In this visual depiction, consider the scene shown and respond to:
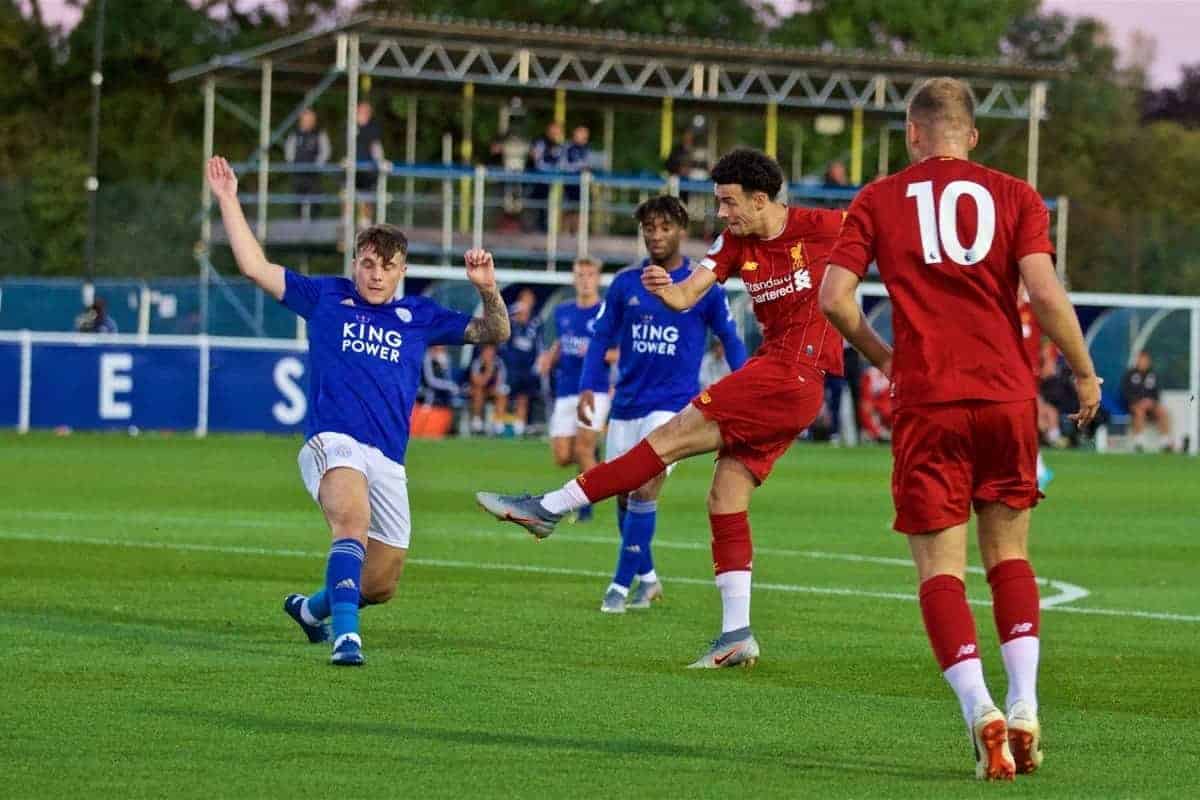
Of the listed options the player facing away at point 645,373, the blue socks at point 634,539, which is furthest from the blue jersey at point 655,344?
the blue socks at point 634,539

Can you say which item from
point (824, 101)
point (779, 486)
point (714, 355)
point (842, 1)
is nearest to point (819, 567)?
point (779, 486)

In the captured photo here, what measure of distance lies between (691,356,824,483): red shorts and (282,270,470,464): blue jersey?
1.23m

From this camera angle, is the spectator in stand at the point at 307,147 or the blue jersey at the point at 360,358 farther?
the spectator in stand at the point at 307,147

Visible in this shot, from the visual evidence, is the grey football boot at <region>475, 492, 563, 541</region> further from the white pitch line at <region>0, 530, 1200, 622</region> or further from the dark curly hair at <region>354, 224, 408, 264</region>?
the white pitch line at <region>0, 530, 1200, 622</region>

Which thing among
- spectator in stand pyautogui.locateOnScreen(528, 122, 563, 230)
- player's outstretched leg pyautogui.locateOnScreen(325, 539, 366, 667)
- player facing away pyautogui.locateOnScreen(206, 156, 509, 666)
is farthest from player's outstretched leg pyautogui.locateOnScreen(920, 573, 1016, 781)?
spectator in stand pyautogui.locateOnScreen(528, 122, 563, 230)

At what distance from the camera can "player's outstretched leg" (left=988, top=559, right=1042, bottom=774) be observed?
24.6ft

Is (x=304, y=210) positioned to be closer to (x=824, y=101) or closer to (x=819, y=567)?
(x=824, y=101)

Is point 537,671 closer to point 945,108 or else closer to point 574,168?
point 945,108

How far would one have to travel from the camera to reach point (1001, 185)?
300 inches

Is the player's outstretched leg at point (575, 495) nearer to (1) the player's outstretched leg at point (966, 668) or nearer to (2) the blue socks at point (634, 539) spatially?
(1) the player's outstretched leg at point (966, 668)

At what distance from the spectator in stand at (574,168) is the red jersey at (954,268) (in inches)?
1324

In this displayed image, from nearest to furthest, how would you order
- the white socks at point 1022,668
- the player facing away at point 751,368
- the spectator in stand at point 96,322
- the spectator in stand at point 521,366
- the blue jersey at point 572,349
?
the white socks at point 1022,668 < the player facing away at point 751,368 < the blue jersey at point 572,349 < the spectator in stand at point 521,366 < the spectator in stand at point 96,322

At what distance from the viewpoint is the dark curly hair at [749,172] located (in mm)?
10508

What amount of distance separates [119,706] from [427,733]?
1196mm
